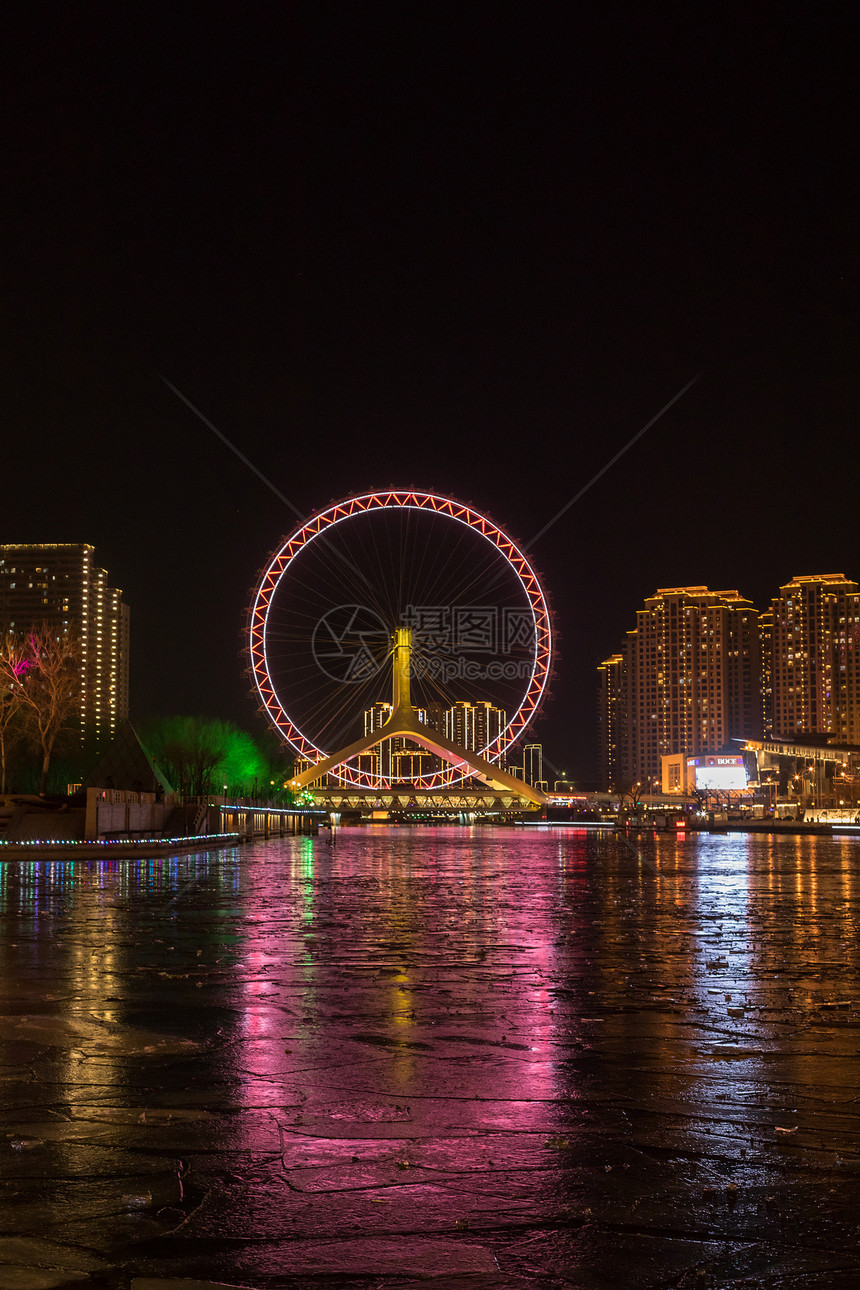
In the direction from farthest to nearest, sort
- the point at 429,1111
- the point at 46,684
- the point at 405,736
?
the point at 405,736, the point at 46,684, the point at 429,1111

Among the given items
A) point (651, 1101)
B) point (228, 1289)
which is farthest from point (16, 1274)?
point (651, 1101)

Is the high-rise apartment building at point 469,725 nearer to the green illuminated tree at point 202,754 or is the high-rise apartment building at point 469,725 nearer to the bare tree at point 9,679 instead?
the green illuminated tree at point 202,754

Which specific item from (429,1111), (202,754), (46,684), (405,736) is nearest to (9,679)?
(46,684)

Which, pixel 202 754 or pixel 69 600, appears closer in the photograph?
pixel 202 754

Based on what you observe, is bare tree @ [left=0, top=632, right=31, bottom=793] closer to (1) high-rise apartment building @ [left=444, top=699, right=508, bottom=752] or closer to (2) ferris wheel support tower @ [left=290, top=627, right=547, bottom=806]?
(2) ferris wheel support tower @ [left=290, top=627, right=547, bottom=806]

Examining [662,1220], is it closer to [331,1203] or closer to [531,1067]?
[331,1203]

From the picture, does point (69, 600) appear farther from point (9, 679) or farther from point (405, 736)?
point (9, 679)
